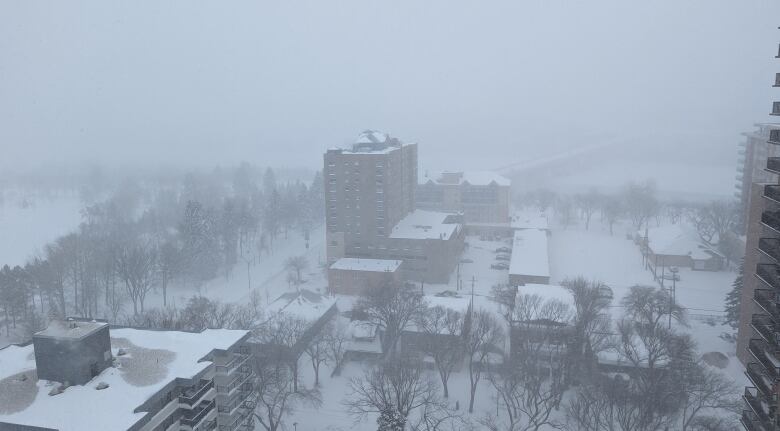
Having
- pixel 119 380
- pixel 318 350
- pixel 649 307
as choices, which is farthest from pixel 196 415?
pixel 649 307

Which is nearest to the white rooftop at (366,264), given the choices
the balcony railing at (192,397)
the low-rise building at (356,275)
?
the low-rise building at (356,275)

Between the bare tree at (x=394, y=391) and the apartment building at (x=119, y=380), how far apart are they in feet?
10.1

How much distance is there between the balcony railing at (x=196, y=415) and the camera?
7.81 metres

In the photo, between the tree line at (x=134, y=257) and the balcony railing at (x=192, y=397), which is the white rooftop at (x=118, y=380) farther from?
the tree line at (x=134, y=257)

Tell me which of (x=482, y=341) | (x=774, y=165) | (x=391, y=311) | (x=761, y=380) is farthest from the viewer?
(x=391, y=311)

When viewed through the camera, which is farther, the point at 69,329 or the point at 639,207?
the point at 639,207

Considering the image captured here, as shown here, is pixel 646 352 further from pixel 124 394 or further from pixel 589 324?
pixel 124 394

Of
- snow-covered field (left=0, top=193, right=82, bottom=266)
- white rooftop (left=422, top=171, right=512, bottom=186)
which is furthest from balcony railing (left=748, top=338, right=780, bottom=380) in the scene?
white rooftop (left=422, top=171, right=512, bottom=186)

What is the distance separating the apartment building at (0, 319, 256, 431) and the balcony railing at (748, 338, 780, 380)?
290 inches

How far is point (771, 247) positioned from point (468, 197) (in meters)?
25.1

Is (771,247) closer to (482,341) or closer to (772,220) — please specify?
(772,220)

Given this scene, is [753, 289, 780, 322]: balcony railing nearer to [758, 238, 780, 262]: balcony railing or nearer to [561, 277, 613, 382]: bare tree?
[758, 238, 780, 262]: balcony railing

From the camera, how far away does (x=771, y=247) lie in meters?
6.71

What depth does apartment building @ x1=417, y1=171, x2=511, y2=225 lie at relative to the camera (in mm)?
31578
